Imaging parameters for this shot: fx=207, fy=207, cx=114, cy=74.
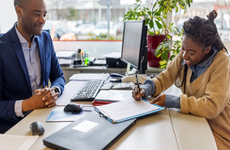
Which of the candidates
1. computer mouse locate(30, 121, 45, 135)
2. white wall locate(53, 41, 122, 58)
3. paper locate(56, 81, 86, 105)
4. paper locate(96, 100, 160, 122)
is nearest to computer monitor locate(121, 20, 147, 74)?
paper locate(96, 100, 160, 122)

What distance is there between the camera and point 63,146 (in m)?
0.78

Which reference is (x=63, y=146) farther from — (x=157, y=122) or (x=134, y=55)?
(x=134, y=55)

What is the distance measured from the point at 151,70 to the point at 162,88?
0.86 m

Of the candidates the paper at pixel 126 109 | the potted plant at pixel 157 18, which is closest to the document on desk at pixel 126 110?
the paper at pixel 126 109

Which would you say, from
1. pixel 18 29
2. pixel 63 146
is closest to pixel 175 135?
pixel 63 146

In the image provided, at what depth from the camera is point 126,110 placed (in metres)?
1.11

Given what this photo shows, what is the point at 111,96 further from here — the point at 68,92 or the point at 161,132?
the point at 161,132

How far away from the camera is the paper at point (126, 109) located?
3.45 feet

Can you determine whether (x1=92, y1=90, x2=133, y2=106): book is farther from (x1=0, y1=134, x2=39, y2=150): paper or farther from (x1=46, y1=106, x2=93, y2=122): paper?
(x1=0, y1=134, x2=39, y2=150): paper

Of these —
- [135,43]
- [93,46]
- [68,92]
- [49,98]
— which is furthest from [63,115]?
[93,46]

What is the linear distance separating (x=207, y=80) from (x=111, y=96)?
586 millimetres

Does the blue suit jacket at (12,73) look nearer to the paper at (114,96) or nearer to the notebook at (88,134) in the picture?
the paper at (114,96)

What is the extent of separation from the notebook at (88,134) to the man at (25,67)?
1.33 ft

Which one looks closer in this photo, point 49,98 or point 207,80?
point 207,80
